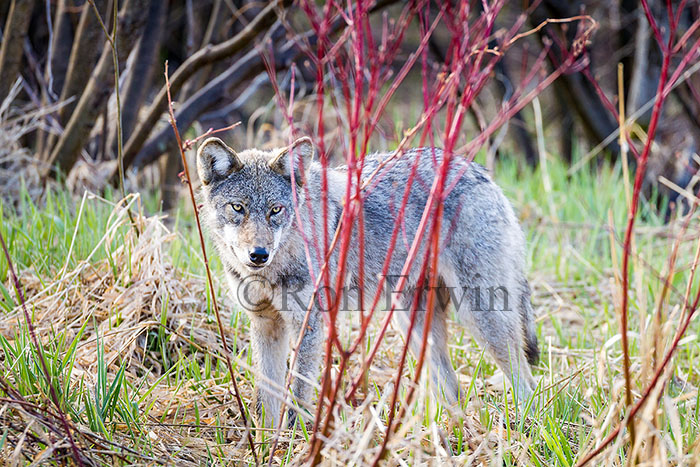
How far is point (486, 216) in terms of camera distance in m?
3.95

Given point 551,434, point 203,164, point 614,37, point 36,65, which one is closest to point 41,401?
point 203,164

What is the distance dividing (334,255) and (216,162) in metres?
0.79

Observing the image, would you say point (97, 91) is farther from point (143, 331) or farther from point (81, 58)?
point (143, 331)

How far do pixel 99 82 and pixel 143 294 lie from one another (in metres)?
2.31

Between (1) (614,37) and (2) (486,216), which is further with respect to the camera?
(1) (614,37)

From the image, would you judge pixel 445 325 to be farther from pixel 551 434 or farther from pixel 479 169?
pixel 551 434

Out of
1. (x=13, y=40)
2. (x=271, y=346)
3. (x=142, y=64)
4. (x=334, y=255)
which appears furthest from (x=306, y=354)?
(x=13, y=40)

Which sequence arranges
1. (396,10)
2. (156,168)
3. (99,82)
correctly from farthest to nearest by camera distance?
(396,10), (156,168), (99,82)

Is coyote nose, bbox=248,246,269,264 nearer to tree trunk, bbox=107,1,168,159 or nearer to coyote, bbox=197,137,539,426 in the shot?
coyote, bbox=197,137,539,426

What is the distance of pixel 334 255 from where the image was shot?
12.0 ft

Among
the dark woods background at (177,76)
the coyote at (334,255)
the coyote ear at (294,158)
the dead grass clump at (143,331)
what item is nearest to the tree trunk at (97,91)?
the dark woods background at (177,76)

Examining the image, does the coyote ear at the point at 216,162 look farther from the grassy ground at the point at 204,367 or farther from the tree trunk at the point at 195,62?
the tree trunk at the point at 195,62

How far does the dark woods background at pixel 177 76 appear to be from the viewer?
5.50 meters

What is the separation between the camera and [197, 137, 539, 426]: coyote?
3.43 meters
